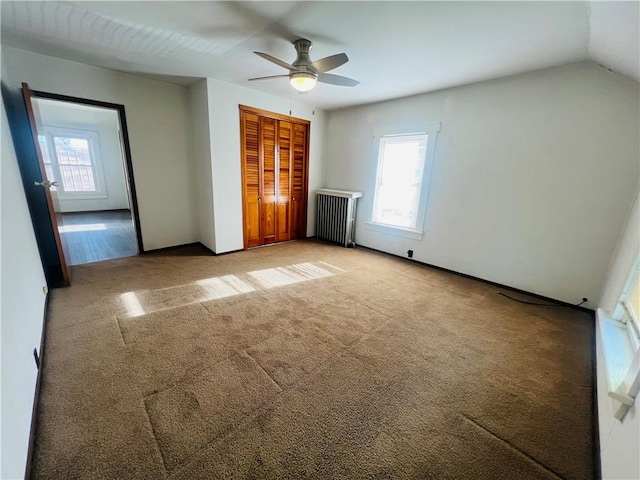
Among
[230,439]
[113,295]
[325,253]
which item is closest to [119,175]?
[113,295]

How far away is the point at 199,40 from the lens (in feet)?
7.77

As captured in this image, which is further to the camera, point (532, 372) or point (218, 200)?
point (218, 200)

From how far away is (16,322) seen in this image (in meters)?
1.38

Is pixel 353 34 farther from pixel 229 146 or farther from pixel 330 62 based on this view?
pixel 229 146

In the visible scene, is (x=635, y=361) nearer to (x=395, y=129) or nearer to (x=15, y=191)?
(x=395, y=129)

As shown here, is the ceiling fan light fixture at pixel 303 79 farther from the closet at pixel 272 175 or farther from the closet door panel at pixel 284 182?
the closet door panel at pixel 284 182

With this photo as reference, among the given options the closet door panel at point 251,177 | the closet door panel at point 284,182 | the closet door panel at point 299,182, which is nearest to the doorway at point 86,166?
the closet door panel at point 251,177

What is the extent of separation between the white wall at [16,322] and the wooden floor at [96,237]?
124cm

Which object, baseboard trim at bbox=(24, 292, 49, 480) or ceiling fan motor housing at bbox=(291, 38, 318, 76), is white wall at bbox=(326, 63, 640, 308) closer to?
ceiling fan motor housing at bbox=(291, 38, 318, 76)

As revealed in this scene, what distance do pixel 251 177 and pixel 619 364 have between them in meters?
4.27

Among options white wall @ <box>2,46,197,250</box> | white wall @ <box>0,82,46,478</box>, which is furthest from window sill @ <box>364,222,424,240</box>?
white wall @ <box>0,82,46,478</box>

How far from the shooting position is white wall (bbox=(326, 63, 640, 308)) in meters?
2.46

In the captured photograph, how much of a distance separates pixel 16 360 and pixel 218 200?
283cm

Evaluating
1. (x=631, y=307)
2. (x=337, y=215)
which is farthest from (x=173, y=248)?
(x=631, y=307)
